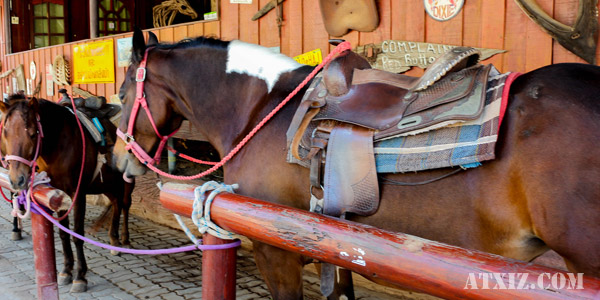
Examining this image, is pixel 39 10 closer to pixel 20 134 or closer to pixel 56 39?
pixel 56 39

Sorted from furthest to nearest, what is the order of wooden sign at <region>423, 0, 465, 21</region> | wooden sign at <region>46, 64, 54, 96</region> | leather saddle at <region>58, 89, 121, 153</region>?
wooden sign at <region>46, 64, 54, 96</region>, leather saddle at <region>58, 89, 121, 153</region>, wooden sign at <region>423, 0, 465, 21</region>

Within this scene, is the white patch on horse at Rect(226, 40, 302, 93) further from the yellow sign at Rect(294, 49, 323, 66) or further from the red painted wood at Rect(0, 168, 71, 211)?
the yellow sign at Rect(294, 49, 323, 66)

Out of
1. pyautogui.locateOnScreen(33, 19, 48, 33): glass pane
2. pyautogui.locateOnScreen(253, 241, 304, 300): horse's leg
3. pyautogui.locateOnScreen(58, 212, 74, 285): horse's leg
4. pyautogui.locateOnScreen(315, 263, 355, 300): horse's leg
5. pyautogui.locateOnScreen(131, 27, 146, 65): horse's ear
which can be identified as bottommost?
pyautogui.locateOnScreen(58, 212, 74, 285): horse's leg

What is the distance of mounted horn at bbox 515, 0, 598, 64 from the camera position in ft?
8.13

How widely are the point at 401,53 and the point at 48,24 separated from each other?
12.0 meters

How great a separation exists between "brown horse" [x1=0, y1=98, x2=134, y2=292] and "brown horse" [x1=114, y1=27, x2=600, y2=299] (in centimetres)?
200

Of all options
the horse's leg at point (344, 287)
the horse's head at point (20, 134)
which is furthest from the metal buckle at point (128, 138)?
the horse's leg at point (344, 287)

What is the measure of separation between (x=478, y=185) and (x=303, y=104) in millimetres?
801

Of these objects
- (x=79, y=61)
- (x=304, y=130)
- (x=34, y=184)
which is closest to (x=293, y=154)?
(x=304, y=130)

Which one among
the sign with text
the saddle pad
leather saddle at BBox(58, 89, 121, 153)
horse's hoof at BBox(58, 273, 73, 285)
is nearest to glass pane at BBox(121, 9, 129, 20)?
the sign with text

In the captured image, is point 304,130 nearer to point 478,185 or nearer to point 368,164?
point 368,164

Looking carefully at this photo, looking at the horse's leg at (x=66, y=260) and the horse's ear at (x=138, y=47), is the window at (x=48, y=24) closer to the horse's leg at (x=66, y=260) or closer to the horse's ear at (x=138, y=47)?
the horse's leg at (x=66, y=260)

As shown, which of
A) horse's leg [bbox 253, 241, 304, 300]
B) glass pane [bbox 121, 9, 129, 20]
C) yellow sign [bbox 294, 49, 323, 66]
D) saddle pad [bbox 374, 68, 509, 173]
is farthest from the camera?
glass pane [bbox 121, 9, 129, 20]

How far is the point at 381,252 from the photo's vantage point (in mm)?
1062
